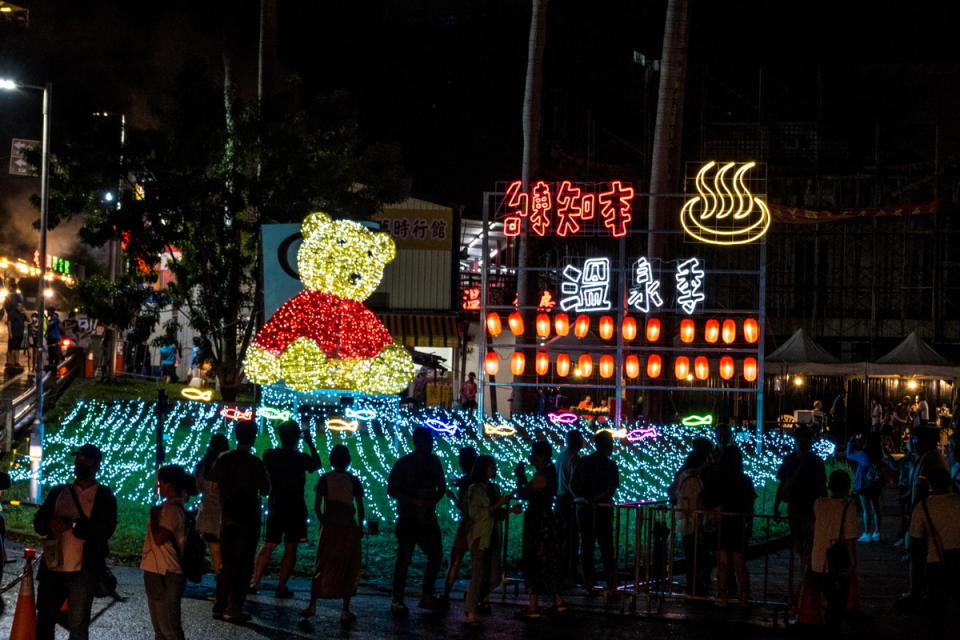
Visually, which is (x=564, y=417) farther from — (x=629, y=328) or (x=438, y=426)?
(x=438, y=426)

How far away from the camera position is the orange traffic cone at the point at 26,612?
8.45 metres

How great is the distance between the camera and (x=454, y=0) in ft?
164

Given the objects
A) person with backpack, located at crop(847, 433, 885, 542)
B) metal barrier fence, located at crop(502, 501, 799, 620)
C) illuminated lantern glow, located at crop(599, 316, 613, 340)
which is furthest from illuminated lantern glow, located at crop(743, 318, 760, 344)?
metal barrier fence, located at crop(502, 501, 799, 620)

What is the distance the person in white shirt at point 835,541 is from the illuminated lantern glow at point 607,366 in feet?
52.2

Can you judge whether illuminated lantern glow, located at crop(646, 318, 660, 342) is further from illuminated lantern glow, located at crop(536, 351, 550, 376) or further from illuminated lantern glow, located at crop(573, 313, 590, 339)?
illuminated lantern glow, located at crop(536, 351, 550, 376)

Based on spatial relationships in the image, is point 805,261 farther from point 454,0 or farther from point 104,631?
point 104,631

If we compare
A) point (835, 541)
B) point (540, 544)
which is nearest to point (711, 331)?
point (540, 544)

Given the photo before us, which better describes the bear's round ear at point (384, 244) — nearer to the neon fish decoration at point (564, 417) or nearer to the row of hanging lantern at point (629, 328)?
the neon fish decoration at point (564, 417)

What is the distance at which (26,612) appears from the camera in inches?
334

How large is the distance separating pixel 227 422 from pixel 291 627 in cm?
1466

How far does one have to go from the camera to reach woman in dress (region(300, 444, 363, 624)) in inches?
417

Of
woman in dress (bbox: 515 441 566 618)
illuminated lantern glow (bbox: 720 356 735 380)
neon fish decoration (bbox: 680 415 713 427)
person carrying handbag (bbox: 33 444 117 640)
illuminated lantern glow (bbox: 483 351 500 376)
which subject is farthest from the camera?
illuminated lantern glow (bbox: 483 351 500 376)

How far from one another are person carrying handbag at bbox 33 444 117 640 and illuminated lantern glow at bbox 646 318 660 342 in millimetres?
19329

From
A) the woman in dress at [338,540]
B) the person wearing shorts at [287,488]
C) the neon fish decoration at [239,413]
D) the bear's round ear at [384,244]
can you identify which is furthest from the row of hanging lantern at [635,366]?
the woman in dress at [338,540]
